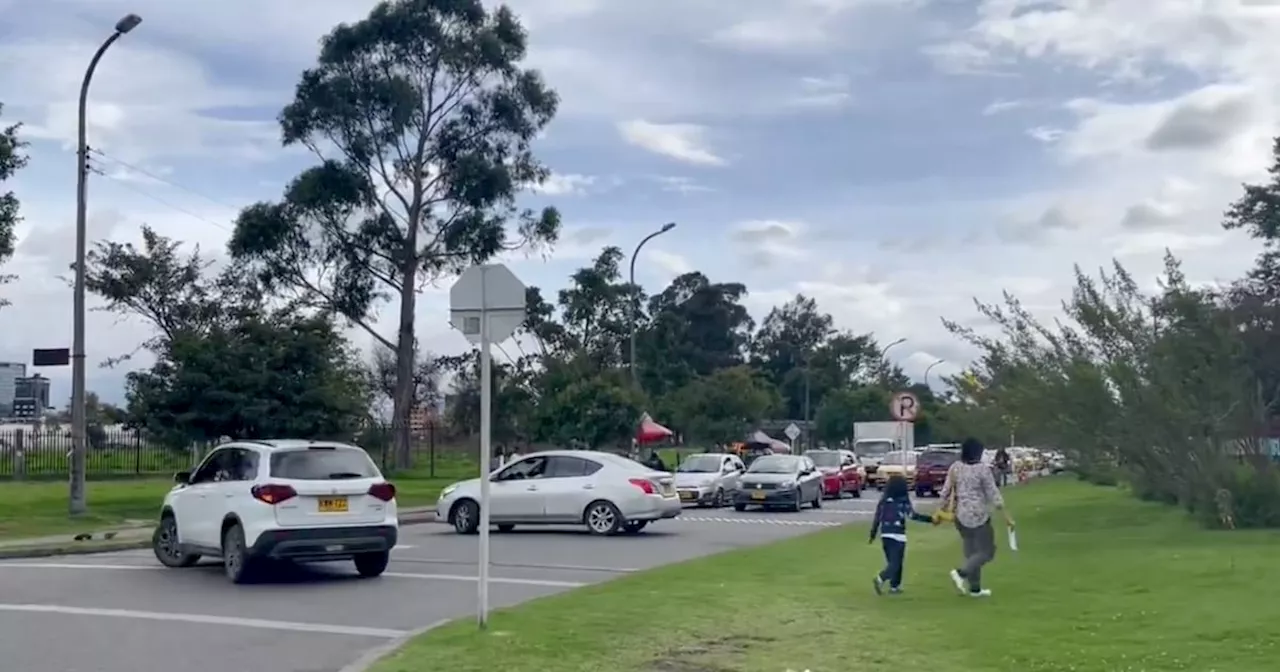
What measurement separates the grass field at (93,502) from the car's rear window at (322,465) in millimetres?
9792

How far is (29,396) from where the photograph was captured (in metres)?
61.7

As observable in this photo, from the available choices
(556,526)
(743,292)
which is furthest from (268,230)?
(743,292)

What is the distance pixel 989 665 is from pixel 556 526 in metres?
17.0

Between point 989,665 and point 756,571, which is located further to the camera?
point 756,571

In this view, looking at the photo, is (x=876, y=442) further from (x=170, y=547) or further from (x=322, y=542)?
(x=322, y=542)

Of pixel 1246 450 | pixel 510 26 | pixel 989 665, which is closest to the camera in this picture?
pixel 989 665

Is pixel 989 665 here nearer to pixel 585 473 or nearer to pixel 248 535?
pixel 248 535

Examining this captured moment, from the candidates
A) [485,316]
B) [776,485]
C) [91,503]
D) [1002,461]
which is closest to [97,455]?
[91,503]

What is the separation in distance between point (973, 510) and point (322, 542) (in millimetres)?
7295

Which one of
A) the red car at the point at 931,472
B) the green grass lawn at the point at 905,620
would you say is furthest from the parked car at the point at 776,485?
the green grass lawn at the point at 905,620

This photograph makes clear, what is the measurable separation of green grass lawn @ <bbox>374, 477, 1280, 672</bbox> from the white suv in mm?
3153

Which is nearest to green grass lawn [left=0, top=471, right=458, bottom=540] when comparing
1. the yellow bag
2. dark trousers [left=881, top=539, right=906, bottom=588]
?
dark trousers [left=881, top=539, right=906, bottom=588]

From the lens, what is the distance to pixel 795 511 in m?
35.4

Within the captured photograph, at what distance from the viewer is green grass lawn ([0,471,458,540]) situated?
26688 mm
